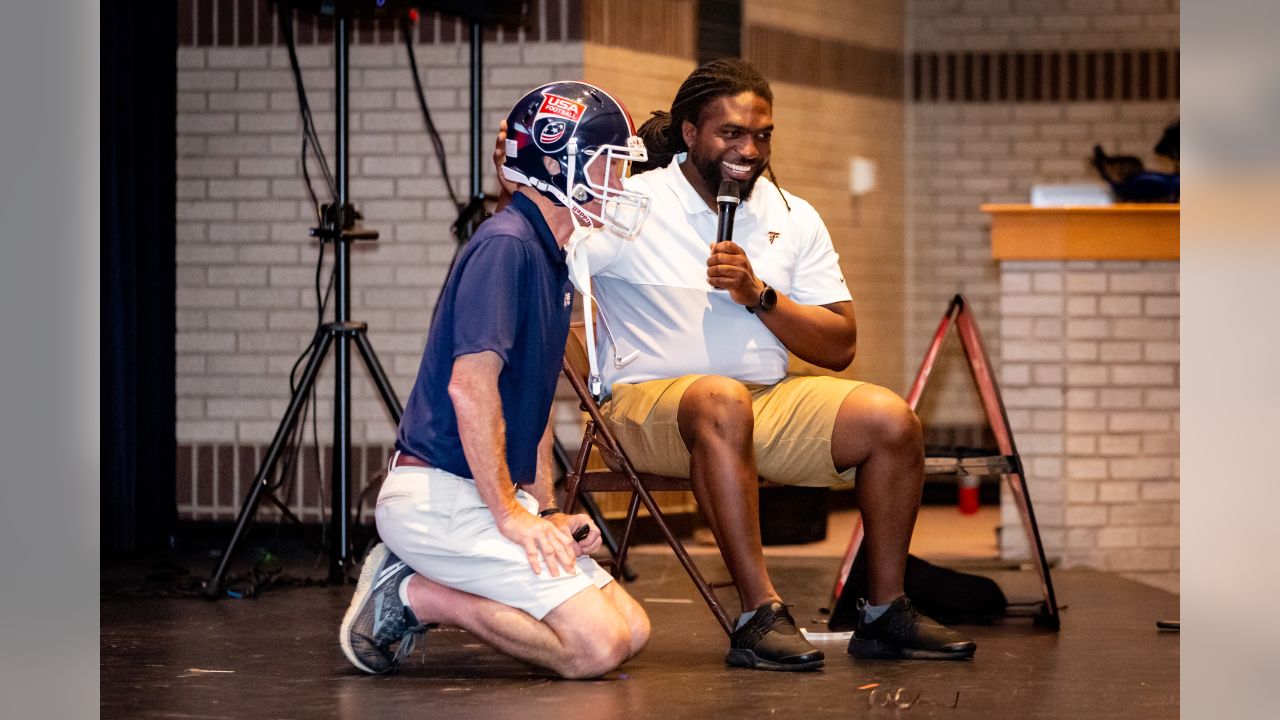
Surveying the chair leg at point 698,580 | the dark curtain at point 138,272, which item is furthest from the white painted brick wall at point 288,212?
the chair leg at point 698,580

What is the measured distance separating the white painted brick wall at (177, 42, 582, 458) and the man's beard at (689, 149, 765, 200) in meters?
2.11

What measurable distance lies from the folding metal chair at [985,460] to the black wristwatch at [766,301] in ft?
2.06

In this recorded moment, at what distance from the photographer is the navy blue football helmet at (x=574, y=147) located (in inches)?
114

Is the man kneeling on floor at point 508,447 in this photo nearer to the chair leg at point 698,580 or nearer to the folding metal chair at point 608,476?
the chair leg at point 698,580

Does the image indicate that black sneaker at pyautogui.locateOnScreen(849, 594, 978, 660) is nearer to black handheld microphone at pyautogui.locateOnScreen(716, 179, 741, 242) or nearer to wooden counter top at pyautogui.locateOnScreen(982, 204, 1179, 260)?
black handheld microphone at pyautogui.locateOnScreen(716, 179, 741, 242)

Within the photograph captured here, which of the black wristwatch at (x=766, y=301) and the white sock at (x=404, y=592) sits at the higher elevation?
the black wristwatch at (x=766, y=301)

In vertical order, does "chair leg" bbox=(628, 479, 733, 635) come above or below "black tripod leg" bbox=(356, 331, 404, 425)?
below

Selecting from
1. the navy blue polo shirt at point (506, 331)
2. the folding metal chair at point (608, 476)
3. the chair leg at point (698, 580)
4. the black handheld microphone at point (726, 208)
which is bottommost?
the chair leg at point (698, 580)

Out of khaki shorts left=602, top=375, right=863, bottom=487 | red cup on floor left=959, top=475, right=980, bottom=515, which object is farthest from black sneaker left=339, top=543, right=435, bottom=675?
red cup on floor left=959, top=475, right=980, bottom=515

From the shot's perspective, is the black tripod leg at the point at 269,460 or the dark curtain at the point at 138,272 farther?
the dark curtain at the point at 138,272

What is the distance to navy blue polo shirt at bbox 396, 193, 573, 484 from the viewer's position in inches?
109

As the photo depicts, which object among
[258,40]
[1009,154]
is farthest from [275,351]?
[1009,154]

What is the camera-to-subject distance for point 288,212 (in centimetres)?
561
